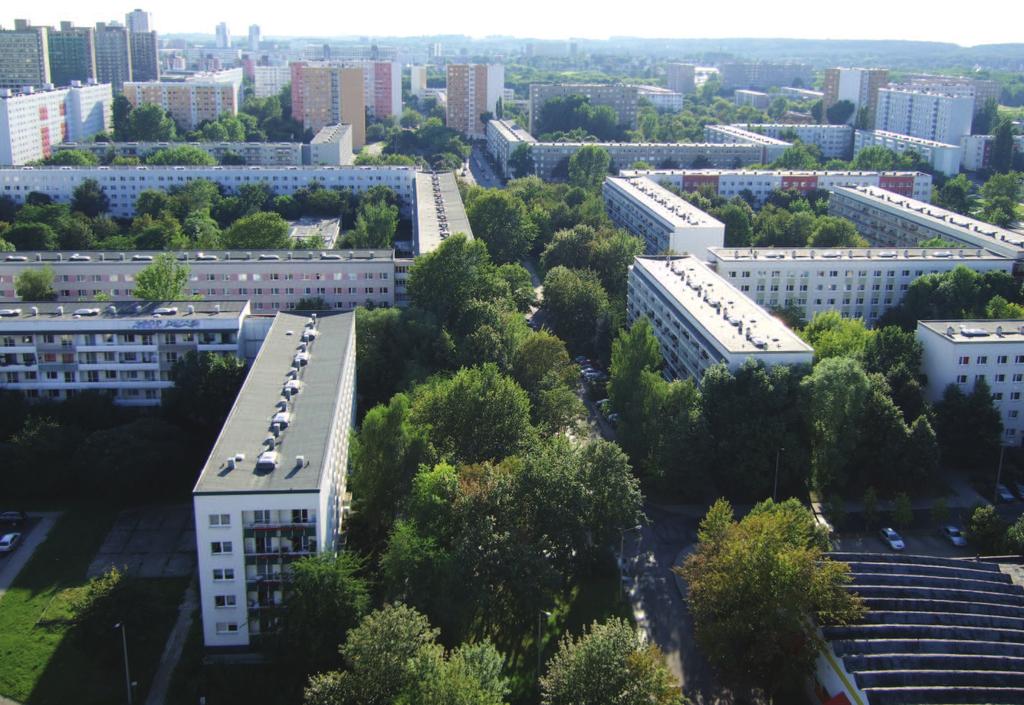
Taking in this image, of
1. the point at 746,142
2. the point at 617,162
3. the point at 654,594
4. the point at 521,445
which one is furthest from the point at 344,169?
the point at 654,594

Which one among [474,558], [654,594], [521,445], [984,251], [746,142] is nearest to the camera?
[474,558]

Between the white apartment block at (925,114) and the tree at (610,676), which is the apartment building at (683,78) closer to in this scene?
the white apartment block at (925,114)

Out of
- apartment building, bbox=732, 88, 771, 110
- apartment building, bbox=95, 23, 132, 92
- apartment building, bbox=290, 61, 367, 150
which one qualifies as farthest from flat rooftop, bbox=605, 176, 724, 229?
apartment building, bbox=95, 23, 132, 92

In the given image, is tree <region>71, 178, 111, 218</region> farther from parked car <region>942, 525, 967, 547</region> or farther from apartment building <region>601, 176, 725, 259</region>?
parked car <region>942, 525, 967, 547</region>

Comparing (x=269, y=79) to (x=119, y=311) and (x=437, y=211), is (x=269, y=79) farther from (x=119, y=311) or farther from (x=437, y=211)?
(x=119, y=311)

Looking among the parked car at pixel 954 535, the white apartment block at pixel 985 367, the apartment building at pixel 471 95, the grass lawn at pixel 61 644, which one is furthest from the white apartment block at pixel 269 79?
the parked car at pixel 954 535

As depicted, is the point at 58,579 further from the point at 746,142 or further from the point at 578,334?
the point at 746,142

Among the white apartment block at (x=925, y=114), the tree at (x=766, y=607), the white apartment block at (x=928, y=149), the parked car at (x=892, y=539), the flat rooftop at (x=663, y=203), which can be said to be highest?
the white apartment block at (x=925, y=114)
